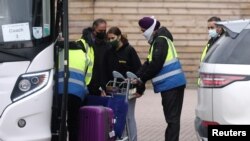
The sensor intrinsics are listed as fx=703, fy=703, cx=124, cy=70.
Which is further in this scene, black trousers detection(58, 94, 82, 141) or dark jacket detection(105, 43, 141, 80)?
dark jacket detection(105, 43, 141, 80)

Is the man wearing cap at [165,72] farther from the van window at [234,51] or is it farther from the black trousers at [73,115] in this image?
the van window at [234,51]

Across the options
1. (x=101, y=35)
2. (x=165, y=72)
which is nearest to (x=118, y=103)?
(x=165, y=72)

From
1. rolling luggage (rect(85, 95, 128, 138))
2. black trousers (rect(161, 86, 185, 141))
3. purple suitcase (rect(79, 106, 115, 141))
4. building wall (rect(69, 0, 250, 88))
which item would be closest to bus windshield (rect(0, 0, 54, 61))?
purple suitcase (rect(79, 106, 115, 141))

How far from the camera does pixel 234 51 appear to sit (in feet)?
21.9

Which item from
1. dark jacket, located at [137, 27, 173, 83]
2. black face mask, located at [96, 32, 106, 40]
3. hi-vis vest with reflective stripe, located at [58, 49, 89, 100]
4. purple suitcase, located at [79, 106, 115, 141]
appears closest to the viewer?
hi-vis vest with reflective stripe, located at [58, 49, 89, 100]

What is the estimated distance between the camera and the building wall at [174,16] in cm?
2014

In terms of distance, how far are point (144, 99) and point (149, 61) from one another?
8276 millimetres

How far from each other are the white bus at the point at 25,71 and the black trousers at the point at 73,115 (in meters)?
0.60

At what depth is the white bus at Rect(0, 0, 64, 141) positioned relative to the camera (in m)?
6.69

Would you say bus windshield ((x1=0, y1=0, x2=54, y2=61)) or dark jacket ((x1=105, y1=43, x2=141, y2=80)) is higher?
bus windshield ((x1=0, y1=0, x2=54, y2=61))

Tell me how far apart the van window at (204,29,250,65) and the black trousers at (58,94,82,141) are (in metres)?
1.56

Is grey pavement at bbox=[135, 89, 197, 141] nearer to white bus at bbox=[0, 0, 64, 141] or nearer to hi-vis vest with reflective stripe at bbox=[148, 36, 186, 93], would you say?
hi-vis vest with reflective stripe at bbox=[148, 36, 186, 93]

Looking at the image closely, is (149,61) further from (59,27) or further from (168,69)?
(59,27)

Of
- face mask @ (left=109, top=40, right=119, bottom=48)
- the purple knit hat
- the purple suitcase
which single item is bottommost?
the purple suitcase
